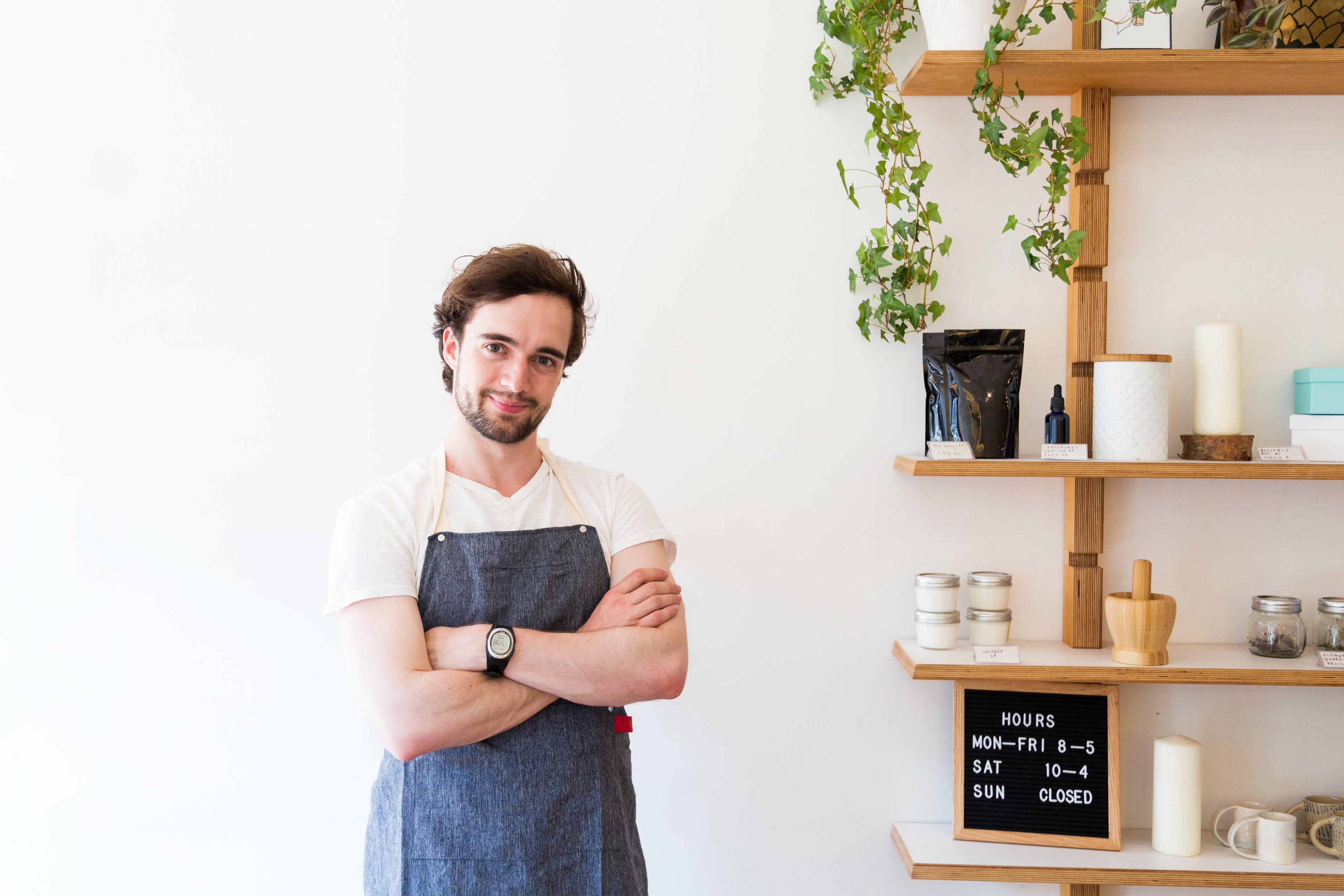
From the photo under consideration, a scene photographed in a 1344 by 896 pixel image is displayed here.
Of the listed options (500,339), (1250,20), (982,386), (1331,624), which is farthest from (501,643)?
(1250,20)

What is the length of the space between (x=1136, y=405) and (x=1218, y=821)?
2.94ft

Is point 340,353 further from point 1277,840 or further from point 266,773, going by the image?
point 1277,840

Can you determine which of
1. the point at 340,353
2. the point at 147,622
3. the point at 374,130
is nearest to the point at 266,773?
the point at 147,622

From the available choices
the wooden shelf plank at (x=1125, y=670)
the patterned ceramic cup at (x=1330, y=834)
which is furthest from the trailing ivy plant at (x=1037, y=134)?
the patterned ceramic cup at (x=1330, y=834)

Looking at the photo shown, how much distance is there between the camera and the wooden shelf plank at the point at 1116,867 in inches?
68.0

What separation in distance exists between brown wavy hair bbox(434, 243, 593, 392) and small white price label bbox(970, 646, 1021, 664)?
3.28 ft

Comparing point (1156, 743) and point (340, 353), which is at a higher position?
point (340, 353)

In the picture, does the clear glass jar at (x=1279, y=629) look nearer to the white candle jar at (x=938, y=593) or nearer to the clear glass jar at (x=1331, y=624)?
the clear glass jar at (x=1331, y=624)

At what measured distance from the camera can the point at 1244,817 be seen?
1843 millimetres

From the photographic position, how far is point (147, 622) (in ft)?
6.47

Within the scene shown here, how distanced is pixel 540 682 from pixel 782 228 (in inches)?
43.5

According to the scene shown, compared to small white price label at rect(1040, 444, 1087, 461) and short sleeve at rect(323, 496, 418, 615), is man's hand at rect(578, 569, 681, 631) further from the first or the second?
small white price label at rect(1040, 444, 1087, 461)

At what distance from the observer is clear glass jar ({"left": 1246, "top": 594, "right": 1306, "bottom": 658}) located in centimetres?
182

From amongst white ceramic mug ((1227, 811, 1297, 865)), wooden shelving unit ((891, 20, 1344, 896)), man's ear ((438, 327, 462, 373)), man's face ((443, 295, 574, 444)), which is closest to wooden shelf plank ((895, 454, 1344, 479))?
wooden shelving unit ((891, 20, 1344, 896))
